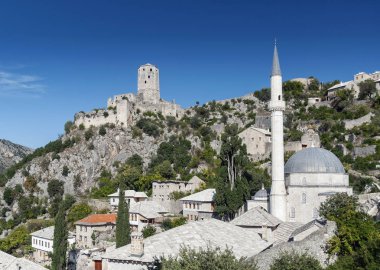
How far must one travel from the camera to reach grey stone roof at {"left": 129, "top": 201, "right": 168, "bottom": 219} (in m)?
48.2

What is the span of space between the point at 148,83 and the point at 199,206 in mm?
39339

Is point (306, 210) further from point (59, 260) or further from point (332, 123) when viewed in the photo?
point (332, 123)

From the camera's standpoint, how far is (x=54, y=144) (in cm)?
7794

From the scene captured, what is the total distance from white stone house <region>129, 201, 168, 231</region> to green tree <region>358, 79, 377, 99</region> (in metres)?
→ 42.7

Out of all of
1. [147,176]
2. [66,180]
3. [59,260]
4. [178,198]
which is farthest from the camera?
[66,180]

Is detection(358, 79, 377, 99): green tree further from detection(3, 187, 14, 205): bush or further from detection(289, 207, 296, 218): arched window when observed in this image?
detection(3, 187, 14, 205): bush

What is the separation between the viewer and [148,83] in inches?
3285

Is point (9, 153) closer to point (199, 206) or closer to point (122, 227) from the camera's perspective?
point (199, 206)

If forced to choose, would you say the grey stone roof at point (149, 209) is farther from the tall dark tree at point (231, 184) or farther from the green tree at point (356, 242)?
the green tree at point (356, 242)

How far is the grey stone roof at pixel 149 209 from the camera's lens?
4819 cm

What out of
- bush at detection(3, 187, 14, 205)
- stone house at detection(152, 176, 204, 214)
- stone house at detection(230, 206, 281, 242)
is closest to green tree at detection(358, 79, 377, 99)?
stone house at detection(152, 176, 204, 214)

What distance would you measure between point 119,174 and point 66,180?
10.0m

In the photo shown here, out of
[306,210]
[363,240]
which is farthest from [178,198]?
[363,240]

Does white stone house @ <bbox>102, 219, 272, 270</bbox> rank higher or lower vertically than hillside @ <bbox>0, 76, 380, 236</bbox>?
lower
